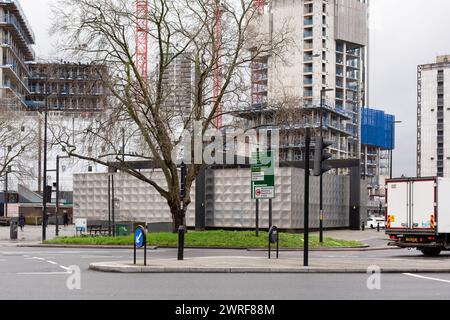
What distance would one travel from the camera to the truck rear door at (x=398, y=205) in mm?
29453

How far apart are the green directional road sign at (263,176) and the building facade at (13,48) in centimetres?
9095

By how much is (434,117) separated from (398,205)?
5825 inches

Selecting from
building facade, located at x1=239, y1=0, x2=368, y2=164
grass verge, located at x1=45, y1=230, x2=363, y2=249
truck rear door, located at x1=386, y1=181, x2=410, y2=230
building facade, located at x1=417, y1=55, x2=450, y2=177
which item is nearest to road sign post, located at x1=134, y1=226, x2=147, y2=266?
truck rear door, located at x1=386, y1=181, x2=410, y2=230

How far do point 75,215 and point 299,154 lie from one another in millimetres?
66474

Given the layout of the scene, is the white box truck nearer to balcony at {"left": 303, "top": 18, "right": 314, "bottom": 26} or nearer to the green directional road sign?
the green directional road sign

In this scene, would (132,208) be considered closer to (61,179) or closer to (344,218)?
(344,218)

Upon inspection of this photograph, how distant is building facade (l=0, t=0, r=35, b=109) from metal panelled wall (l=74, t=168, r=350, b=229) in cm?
5911

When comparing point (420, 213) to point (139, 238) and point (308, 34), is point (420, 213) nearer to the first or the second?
point (139, 238)

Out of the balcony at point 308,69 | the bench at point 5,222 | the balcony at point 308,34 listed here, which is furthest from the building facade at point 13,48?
the balcony at point 308,34

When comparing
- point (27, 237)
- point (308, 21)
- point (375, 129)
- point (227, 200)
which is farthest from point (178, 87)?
point (375, 129)

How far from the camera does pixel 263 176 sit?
105ft
